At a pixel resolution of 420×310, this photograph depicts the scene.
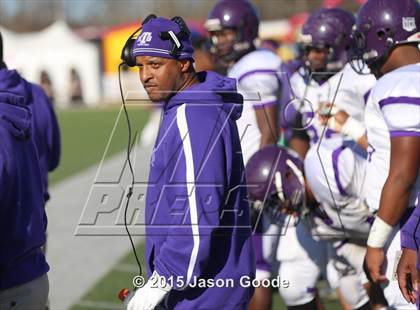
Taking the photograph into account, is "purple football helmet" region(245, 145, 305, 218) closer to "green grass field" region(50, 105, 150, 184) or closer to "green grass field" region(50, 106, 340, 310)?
"green grass field" region(50, 106, 340, 310)

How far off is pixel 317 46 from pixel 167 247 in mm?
2711

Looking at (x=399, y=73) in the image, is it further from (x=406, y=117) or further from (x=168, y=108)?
(x=168, y=108)

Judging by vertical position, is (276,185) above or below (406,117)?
below

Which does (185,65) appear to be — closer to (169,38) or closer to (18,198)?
(169,38)

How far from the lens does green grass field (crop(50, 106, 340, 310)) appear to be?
6.61 meters

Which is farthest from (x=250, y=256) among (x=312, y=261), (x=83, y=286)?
(x=83, y=286)

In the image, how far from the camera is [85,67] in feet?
135

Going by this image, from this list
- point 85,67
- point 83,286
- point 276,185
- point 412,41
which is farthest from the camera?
point 85,67

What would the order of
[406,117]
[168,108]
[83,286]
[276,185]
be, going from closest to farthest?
[168,108] → [406,117] → [276,185] → [83,286]

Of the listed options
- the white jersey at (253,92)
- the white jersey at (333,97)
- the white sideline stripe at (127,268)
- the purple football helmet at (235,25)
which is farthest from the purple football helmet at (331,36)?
the white sideline stripe at (127,268)

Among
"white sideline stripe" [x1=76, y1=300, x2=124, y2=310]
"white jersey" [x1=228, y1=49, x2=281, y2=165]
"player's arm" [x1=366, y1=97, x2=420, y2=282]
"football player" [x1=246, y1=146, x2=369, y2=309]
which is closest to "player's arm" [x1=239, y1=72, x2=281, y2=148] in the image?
"white jersey" [x1=228, y1=49, x2=281, y2=165]

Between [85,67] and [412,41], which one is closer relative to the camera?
[412,41]

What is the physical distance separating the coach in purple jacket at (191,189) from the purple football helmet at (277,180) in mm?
1399

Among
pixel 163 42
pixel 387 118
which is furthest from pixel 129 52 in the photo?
pixel 387 118
